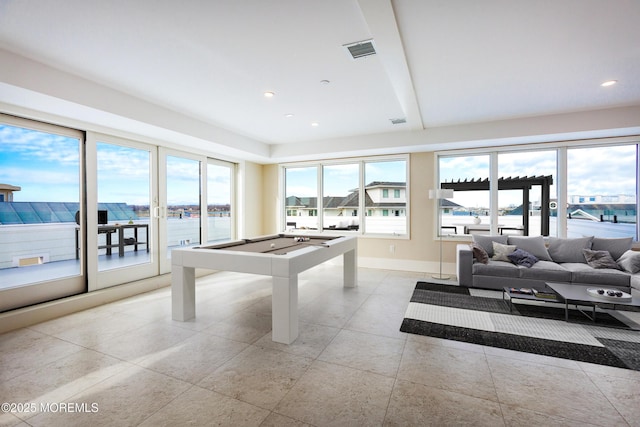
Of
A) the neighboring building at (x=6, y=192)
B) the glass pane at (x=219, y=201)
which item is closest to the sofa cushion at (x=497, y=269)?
the glass pane at (x=219, y=201)

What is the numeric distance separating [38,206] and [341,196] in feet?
17.2

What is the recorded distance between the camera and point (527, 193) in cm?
550

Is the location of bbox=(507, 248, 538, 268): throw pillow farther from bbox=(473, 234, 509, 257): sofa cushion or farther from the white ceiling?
the white ceiling

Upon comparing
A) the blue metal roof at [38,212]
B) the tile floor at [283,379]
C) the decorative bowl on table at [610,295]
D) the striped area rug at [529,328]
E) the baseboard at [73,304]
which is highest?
the blue metal roof at [38,212]

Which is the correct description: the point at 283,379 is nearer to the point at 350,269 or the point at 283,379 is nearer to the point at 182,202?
the point at 350,269

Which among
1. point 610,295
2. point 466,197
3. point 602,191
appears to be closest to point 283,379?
point 610,295

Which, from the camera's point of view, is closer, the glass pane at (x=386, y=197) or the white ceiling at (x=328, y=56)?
the white ceiling at (x=328, y=56)

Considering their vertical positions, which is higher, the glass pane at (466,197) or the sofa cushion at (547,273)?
the glass pane at (466,197)

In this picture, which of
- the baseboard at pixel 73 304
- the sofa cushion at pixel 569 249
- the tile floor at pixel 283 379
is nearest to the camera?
the tile floor at pixel 283 379

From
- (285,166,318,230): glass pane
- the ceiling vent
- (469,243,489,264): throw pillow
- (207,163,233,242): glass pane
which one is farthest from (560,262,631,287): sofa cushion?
(207,163,233,242): glass pane

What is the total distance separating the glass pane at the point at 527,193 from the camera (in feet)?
17.6

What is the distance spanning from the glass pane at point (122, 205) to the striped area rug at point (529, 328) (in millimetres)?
4308

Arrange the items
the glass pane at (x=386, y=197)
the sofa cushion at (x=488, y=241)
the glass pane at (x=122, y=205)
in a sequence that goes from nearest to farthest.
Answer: the glass pane at (x=122, y=205) < the sofa cushion at (x=488, y=241) < the glass pane at (x=386, y=197)

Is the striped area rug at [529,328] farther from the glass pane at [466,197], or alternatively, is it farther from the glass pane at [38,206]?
the glass pane at [38,206]
